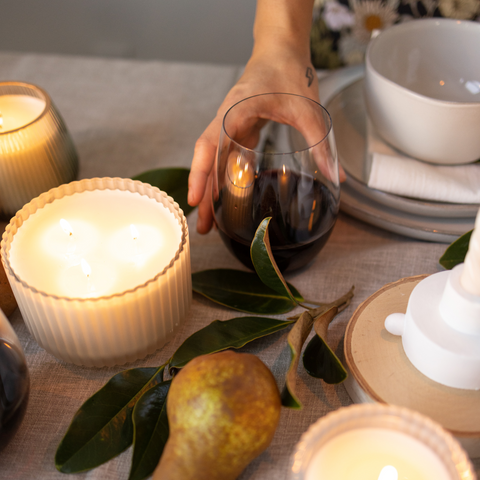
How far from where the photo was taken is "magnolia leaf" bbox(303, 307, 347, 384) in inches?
13.8

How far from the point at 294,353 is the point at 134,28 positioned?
1.27 meters

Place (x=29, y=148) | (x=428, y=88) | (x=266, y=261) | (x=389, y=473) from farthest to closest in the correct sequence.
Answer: (x=428, y=88) < (x=29, y=148) < (x=266, y=261) < (x=389, y=473)

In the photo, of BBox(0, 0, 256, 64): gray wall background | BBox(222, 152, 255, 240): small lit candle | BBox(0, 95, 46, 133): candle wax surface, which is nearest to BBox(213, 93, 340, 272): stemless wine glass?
BBox(222, 152, 255, 240): small lit candle

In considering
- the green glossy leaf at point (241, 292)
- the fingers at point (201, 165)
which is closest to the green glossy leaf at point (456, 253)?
the green glossy leaf at point (241, 292)

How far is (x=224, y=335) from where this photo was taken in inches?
15.6

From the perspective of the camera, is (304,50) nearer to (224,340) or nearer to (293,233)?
(293,233)

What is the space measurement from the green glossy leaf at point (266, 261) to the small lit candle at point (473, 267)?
5.5 inches

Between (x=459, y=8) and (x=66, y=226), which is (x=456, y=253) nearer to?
(x=66, y=226)

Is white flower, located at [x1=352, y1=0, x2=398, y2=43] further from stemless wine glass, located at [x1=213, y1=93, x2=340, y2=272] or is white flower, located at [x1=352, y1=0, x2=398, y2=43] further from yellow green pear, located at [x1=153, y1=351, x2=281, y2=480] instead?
yellow green pear, located at [x1=153, y1=351, x2=281, y2=480]

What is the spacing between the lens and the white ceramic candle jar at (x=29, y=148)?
1.62 ft

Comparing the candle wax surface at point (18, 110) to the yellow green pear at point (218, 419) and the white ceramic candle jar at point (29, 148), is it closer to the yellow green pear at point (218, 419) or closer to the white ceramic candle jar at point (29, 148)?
the white ceramic candle jar at point (29, 148)

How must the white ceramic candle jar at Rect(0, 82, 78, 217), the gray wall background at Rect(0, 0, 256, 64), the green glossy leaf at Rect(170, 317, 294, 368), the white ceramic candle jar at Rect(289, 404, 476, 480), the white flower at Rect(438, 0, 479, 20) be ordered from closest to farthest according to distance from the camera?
the white ceramic candle jar at Rect(289, 404, 476, 480), the green glossy leaf at Rect(170, 317, 294, 368), the white ceramic candle jar at Rect(0, 82, 78, 217), the white flower at Rect(438, 0, 479, 20), the gray wall background at Rect(0, 0, 256, 64)

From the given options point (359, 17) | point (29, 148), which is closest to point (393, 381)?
point (29, 148)

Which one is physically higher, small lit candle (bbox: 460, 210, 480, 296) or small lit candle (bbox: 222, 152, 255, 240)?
small lit candle (bbox: 460, 210, 480, 296)
